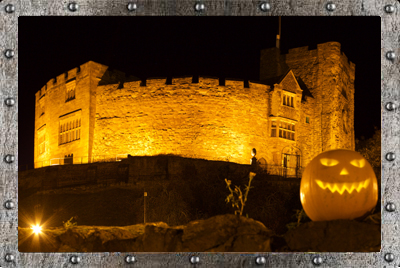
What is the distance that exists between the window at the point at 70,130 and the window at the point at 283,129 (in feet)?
22.6

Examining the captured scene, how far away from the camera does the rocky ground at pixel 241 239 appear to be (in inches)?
183

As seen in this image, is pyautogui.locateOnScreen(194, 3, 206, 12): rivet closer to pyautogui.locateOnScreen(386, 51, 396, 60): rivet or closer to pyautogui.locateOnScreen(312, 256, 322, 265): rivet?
pyautogui.locateOnScreen(386, 51, 396, 60): rivet

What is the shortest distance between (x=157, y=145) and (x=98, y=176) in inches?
93.5

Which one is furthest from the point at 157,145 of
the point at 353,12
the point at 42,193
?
the point at 353,12

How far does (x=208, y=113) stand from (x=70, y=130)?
5574mm

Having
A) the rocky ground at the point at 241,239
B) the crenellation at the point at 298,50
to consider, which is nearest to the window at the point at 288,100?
the crenellation at the point at 298,50

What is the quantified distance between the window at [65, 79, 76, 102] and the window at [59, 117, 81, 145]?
0.82 meters

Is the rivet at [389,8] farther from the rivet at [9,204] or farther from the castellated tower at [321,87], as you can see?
the castellated tower at [321,87]

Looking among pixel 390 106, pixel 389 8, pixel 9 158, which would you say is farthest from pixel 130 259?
pixel 389 8

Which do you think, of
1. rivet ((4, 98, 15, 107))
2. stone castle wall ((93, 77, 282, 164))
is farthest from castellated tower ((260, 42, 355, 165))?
rivet ((4, 98, 15, 107))

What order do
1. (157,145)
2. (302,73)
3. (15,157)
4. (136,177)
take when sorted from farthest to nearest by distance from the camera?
(302,73), (157,145), (136,177), (15,157)

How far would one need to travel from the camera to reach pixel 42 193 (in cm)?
1856

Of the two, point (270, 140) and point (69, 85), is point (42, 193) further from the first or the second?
point (270, 140)

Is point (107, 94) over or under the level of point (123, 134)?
over
